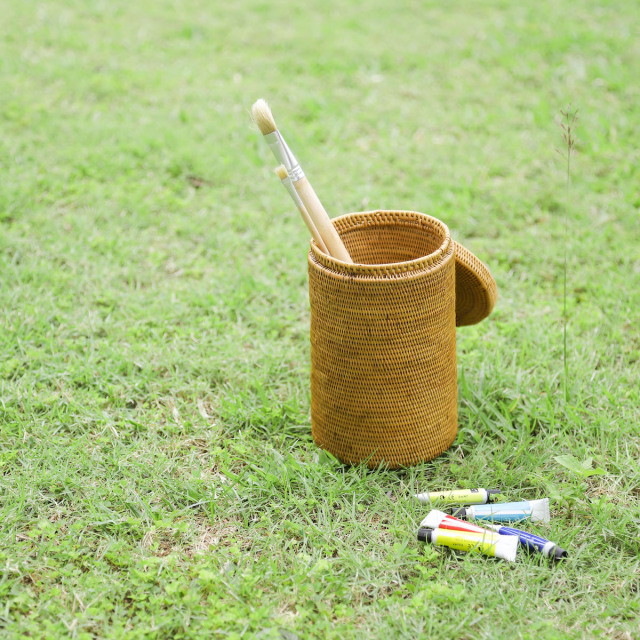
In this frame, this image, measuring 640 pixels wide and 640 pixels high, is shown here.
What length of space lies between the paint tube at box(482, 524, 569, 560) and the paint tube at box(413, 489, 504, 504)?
0.49 feet

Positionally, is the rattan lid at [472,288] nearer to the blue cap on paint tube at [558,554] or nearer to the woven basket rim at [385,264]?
the woven basket rim at [385,264]

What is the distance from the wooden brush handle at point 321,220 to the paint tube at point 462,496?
76cm

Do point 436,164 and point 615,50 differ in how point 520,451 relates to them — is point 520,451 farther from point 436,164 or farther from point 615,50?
point 615,50

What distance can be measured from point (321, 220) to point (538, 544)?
1.13 m

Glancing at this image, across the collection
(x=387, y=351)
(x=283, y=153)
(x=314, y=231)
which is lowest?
(x=387, y=351)

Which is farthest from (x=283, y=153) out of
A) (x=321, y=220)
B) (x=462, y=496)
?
(x=462, y=496)

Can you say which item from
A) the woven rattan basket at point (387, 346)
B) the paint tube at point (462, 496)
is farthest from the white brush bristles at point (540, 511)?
the woven rattan basket at point (387, 346)

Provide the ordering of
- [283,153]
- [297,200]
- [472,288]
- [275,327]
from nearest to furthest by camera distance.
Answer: [283,153]
[297,200]
[472,288]
[275,327]

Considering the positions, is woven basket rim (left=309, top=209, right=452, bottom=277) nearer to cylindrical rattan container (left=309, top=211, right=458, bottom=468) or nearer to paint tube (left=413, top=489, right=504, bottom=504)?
cylindrical rattan container (left=309, top=211, right=458, bottom=468)

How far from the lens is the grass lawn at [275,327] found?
2.12m

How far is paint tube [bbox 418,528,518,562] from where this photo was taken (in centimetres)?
219

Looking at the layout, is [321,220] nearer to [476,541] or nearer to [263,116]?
[263,116]

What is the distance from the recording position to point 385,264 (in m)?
2.44

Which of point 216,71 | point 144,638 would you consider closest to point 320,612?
point 144,638
